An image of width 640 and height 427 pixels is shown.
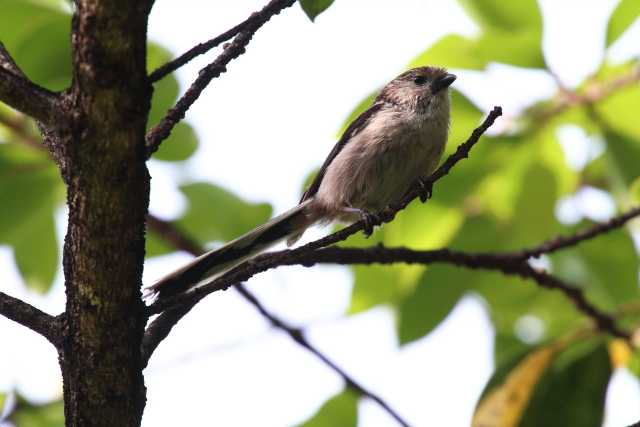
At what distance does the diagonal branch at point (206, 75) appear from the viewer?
2.23m

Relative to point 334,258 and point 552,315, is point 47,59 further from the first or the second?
point 552,315

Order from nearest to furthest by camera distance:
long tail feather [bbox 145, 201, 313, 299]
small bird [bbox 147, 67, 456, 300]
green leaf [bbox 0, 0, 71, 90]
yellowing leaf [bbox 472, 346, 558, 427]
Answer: long tail feather [bbox 145, 201, 313, 299] < green leaf [bbox 0, 0, 71, 90] < yellowing leaf [bbox 472, 346, 558, 427] < small bird [bbox 147, 67, 456, 300]

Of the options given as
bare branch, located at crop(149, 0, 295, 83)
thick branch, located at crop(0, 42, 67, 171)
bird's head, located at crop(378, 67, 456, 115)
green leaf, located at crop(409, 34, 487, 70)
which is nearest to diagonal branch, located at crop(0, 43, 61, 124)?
thick branch, located at crop(0, 42, 67, 171)

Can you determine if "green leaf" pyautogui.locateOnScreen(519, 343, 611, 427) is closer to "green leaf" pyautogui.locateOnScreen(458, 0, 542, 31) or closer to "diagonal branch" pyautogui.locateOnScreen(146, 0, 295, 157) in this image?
"green leaf" pyautogui.locateOnScreen(458, 0, 542, 31)

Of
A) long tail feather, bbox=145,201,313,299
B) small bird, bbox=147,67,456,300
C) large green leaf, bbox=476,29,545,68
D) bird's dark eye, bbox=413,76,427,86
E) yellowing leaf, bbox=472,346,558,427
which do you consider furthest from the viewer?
bird's dark eye, bbox=413,76,427,86

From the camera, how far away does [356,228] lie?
8.68 feet

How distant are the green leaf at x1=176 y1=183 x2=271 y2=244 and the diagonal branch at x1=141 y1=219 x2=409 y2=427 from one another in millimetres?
124

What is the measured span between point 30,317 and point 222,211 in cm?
176

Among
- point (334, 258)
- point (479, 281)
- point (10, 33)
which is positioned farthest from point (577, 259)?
point (10, 33)

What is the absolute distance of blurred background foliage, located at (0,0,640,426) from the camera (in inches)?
145

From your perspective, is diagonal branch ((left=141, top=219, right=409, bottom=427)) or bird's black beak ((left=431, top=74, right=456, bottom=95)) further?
bird's black beak ((left=431, top=74, right=456, bottom=95))

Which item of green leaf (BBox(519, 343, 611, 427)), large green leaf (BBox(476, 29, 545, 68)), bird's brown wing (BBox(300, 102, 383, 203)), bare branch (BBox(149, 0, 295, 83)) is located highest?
bird's brown wing (BBox(300, 102, 383, 203))

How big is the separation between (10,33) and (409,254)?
5.67 feet

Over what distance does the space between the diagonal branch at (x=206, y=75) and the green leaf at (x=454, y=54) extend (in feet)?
5.11
